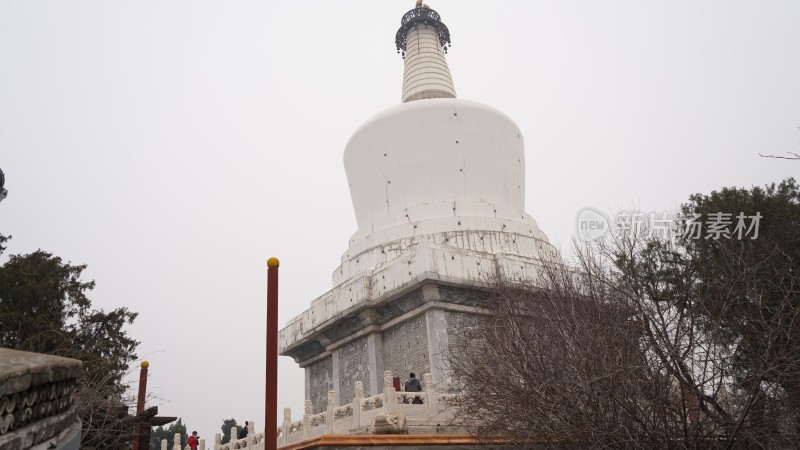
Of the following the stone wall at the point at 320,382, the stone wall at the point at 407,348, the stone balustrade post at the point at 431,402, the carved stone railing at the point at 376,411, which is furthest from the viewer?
the stone wall at the point at 320,382

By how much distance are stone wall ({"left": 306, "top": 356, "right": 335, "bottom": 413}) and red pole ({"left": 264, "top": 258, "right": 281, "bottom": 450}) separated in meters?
10.3

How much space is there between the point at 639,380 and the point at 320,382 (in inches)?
489

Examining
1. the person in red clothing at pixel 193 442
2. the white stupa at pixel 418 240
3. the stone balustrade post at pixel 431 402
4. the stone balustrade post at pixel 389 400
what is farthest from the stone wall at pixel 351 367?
the stone balustrade post at pixel 389 400

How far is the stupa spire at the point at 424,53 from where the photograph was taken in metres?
21.4

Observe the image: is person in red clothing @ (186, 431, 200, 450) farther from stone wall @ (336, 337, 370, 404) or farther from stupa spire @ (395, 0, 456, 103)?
stupa spire @ (395, 0, 456, 103)

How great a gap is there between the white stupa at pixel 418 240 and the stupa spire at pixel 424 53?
9 centimetres

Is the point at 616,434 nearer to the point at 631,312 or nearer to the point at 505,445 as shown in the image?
the point at 631,312

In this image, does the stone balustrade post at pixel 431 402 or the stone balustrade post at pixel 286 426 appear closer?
the stone balustrade post at pixel 431 402

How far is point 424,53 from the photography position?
22234 mm

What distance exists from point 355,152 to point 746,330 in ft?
46.4

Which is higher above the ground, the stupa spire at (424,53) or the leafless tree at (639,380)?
the stupa spire at (424,53)

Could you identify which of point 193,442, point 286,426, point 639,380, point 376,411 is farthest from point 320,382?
point 639,380

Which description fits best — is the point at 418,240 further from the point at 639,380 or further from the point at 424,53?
the point at 639,380

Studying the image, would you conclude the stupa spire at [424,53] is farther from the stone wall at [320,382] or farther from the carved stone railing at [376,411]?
the carved stone railing at [376,411]
